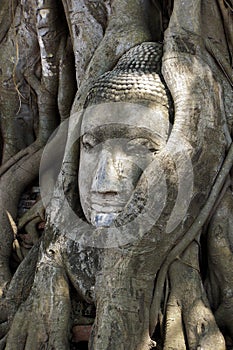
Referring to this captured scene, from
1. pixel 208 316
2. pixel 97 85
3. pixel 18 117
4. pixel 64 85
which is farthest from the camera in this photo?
pixel 18 117

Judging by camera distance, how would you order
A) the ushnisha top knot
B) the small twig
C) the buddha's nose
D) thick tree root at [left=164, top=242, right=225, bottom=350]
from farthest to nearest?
1. the ushnisha top knot
2. the buddha's nose
3. the small twig
4. thick tree root at [left=164, top=242, right=225, bottom=350]

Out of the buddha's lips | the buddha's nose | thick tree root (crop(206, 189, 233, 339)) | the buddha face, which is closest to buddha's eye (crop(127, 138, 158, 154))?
the buddha face

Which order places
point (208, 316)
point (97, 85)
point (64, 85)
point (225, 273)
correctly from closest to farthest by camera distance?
point (208, 316) → point (225, 273) → point (97, 85) → point (64, 85)

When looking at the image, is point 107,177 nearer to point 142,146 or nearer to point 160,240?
point 142,146

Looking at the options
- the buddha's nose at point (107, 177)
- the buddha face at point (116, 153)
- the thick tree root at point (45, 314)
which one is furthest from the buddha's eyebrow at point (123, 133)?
the thick tree root at point (45, 314)

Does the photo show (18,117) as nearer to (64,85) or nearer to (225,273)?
(64,85)

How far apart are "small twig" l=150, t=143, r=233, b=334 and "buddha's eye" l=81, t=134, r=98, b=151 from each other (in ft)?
2.11

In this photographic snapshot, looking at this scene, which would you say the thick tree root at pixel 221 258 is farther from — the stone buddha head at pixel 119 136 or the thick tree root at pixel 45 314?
the thick tree root at pixel 45 314

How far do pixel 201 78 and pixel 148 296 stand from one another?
3.60ft

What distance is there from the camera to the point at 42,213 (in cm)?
402

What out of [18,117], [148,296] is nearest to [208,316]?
[148,296]

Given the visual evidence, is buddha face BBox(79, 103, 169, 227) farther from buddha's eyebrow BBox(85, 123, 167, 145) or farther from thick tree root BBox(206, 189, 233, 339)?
thick tree root BBox(206, 189, 233, 339)

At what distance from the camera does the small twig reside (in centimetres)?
302

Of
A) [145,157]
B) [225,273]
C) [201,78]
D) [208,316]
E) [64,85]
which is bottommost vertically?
[208,316]
